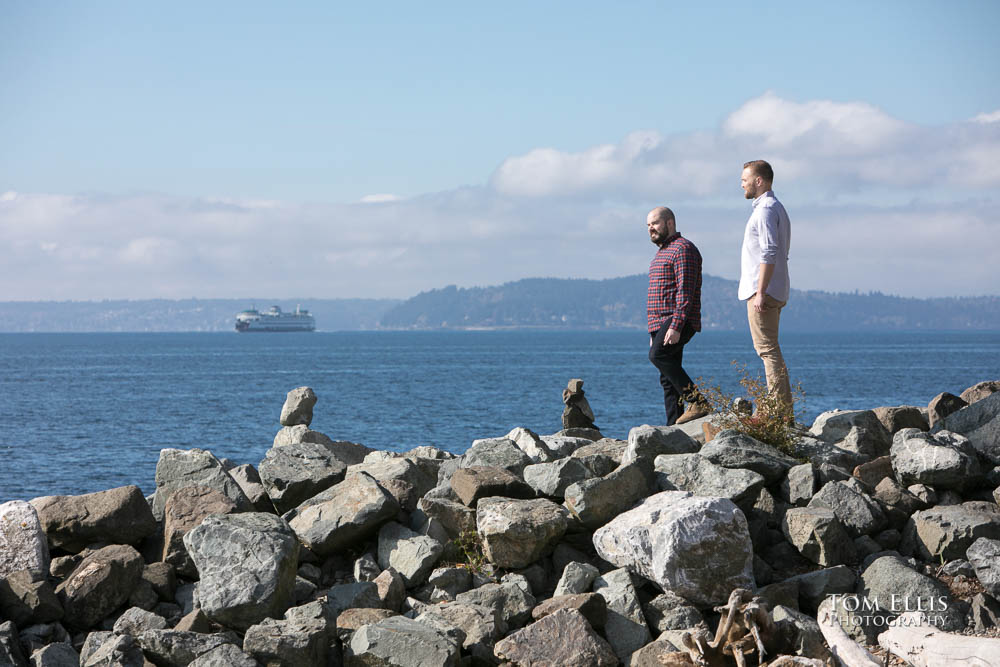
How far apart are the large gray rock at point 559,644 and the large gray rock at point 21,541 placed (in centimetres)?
399

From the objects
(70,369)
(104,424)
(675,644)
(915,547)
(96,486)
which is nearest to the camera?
(675,644)

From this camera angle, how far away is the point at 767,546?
302 inches

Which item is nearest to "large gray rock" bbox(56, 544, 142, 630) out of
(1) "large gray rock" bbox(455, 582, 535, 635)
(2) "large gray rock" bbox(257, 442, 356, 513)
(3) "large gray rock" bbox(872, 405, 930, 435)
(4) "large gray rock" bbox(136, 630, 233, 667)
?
(4) "large gray rock" bbox(136, 630, 233, 667)

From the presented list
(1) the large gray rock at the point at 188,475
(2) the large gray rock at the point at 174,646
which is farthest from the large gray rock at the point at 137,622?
(1) the large gray rock at the point at 188,475

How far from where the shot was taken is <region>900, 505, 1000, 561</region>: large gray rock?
7324mm

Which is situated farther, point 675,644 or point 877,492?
point 877,492

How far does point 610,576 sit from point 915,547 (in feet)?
8.22

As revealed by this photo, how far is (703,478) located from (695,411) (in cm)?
186

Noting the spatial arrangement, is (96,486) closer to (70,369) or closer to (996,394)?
(996,394)

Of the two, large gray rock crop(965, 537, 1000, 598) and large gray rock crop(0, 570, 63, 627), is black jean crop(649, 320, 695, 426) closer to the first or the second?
large gray rock crop(965, 537, 1000, 598)

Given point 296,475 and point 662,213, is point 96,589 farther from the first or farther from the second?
point 662,213

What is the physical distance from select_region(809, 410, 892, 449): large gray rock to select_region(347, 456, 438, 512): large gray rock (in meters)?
3.87

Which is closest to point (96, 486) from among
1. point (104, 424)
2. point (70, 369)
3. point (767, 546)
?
point (104, 424)

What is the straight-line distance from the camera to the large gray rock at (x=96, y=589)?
24.1ft
